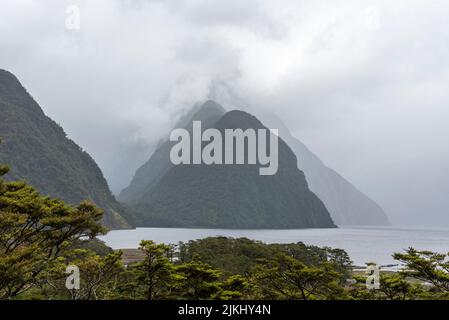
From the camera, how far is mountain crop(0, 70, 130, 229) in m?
147

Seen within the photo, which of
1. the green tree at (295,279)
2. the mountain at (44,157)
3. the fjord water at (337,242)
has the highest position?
the mountain at (44,157)

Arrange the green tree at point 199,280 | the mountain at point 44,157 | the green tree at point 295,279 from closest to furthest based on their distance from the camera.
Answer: the green tree at point 199,280 → the green tree at point 295,279 → the mountain at point 44,157

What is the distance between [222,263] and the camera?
124 feet

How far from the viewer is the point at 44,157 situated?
510 ft

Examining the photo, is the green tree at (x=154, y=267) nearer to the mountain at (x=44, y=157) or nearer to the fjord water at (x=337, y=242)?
the fjord water at (x=337, y=242)

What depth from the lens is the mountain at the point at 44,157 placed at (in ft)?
483

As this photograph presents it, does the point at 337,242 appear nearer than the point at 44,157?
Yes

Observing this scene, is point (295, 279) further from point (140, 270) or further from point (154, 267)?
point (140, 270)

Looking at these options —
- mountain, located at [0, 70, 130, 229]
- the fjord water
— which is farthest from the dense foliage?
mountain, located at [0, 70, 130, 229]

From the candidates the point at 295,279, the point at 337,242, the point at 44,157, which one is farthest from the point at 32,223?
the point at 44,157

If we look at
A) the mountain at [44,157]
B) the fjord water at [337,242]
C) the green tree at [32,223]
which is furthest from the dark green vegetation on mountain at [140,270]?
the mountain at [44,157]

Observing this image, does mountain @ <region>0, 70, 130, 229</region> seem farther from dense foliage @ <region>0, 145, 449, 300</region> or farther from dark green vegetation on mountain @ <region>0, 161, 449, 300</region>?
dark green vegetation on mountain @ <region>0, 161, 449, 300</region>

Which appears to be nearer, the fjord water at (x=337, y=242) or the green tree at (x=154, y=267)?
the green tree at (x=154, y=267)

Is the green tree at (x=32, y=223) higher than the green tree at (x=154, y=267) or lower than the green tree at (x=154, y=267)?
higher
